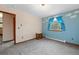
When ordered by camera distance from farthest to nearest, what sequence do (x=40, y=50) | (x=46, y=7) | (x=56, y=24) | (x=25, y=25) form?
(x=56, y=24)
(x=25, y=25)
(x=46, y=7)
(x=40, y=50)

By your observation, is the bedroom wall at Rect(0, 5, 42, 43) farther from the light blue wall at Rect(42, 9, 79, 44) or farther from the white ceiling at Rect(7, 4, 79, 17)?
the light blue wall at Rect(42, 9, 79, 44)

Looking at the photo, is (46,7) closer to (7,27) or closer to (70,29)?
(70,29)

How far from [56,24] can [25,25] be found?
81.0 inches

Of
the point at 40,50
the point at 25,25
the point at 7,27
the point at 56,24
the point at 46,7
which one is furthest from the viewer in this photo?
the point at 56,24

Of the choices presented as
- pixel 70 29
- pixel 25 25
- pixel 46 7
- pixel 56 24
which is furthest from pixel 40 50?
pixel 56 24

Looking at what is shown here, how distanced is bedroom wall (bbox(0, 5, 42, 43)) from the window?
1.07 meters

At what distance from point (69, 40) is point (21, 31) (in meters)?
2.81

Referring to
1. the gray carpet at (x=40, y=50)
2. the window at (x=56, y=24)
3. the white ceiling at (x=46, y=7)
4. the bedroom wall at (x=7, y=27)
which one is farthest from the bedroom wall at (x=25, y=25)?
the gray carpet at (x=40, y=50)

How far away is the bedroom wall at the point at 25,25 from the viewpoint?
507cm

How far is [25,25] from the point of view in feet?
19.2

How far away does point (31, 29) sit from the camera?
6586mm

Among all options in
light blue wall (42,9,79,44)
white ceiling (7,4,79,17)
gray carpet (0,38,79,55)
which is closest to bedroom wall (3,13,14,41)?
white ceiling (7,4,79,17)

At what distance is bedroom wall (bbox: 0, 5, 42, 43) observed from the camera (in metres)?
5.07
